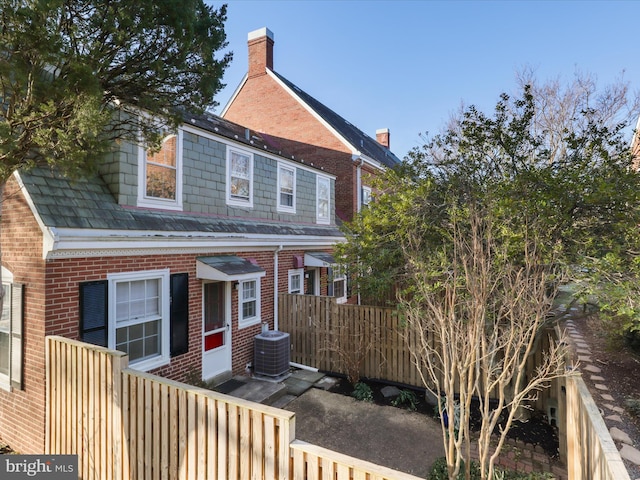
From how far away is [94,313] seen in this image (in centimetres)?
531

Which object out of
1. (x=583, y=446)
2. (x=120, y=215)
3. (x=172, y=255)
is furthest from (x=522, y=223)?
(x=120, y=215)

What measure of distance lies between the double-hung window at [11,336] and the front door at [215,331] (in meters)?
2.95

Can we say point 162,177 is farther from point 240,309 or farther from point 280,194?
point 280,194

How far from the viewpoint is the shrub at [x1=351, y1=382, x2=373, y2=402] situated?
23.7ft

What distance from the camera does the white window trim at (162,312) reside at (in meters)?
5.55

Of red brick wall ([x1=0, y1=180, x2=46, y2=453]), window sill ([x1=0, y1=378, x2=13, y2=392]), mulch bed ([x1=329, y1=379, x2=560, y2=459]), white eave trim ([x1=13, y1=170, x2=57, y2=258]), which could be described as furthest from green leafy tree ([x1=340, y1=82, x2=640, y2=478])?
window sill ([x1=0, y1=378, x2=13, y2=392])

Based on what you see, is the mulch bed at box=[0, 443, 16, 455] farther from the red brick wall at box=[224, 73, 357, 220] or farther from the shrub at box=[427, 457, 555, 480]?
the red brick wall at box=[224, 73, 357, 220]

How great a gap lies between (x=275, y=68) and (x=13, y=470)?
17.8 m

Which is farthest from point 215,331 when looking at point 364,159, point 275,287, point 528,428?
point 364,159

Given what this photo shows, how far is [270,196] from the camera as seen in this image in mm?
10164

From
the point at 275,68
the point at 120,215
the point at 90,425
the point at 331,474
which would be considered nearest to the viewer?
the point at 331,474

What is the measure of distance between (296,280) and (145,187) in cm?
535

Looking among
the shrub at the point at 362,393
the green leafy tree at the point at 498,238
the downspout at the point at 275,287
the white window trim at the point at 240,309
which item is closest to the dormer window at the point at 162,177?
the white window trim at the point at 240,309

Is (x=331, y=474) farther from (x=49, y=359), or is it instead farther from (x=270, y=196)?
(x=270, y=196)
